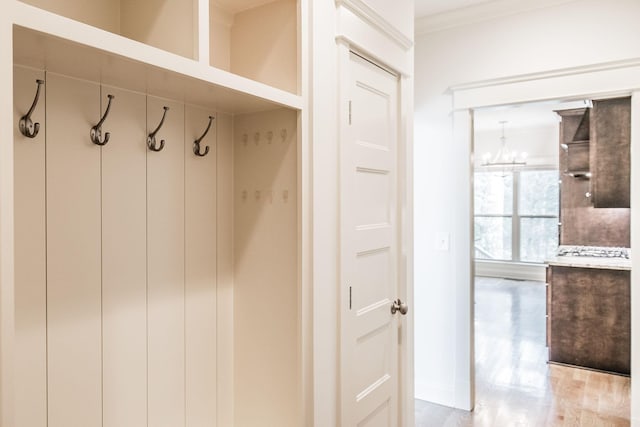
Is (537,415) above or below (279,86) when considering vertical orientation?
below

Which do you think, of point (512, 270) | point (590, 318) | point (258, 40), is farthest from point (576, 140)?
point (258, 40)

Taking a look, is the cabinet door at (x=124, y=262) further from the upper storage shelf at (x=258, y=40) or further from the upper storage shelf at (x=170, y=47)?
the upper storage shelf at (x=258, y=40)

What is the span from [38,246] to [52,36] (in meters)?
0.50

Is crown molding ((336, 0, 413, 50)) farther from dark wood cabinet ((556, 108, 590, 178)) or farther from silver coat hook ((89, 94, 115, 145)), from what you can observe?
dark wood cabinet ((556, 108, 590, 178))

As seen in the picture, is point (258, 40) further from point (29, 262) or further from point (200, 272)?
point (29, 262)

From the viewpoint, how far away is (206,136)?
1511 mm

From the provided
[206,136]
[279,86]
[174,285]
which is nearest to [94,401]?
[174,285]

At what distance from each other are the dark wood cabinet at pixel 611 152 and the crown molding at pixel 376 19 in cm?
217

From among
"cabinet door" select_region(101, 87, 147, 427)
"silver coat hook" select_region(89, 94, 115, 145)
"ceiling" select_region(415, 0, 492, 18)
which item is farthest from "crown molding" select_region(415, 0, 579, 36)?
"silver coat hook" select_region(89, 94, 115, 145)

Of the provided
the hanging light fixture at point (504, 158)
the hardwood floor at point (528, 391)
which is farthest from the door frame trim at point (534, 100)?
the hanging light fixture at point (504, 158)

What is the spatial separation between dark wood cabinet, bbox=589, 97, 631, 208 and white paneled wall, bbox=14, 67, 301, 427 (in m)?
3.09

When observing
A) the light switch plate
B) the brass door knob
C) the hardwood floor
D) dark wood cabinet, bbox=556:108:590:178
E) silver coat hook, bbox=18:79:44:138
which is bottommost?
the hardwood floor

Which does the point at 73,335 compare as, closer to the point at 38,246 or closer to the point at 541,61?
the point at 38,246

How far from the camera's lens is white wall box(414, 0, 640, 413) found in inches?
116
